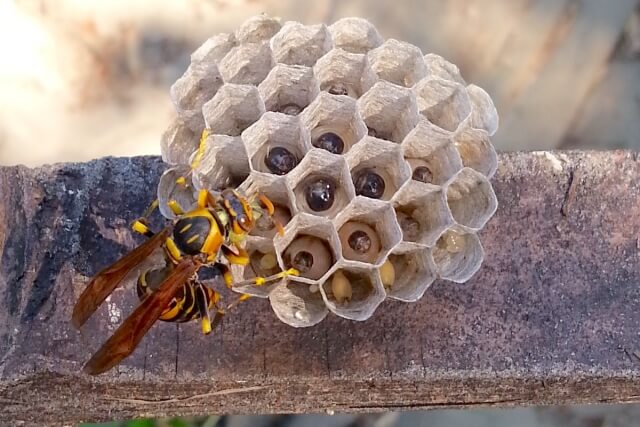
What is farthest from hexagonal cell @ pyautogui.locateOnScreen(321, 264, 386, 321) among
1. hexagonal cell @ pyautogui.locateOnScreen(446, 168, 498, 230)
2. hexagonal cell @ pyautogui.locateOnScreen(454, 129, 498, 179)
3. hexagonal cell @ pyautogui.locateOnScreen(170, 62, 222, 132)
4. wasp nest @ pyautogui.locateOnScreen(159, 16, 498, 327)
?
hexagonal cell @ pyautogui.locateOnScreen(170, 62, 222, 132)

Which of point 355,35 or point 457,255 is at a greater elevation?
point 355,35

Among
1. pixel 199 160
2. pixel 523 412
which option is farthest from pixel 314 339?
pixel 523 412

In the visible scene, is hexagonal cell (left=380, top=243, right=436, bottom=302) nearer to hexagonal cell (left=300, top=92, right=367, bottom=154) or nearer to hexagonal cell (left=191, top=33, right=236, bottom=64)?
hexagonal cell (left=300, top=92, right=367, bottom=154)

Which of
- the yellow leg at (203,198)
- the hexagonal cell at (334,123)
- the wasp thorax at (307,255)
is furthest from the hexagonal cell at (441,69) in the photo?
the yellow leg at (203,198)

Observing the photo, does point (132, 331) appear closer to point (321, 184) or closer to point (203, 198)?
point (203, 198)

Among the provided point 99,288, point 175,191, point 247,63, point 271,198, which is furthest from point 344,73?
point 99,288

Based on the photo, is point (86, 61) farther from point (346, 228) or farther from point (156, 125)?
point (346, 228)

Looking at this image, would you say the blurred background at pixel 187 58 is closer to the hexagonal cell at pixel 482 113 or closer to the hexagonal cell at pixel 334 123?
the hexagonal cell at pixel 482 113
